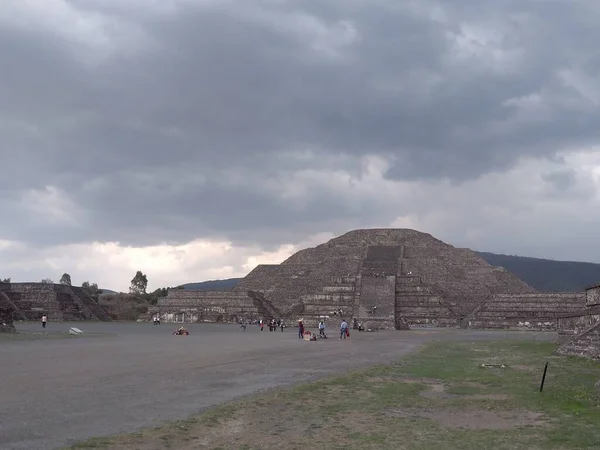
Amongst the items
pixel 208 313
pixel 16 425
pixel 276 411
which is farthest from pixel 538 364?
pixel 208 313

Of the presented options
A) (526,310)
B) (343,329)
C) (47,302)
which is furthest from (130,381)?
(47,302)

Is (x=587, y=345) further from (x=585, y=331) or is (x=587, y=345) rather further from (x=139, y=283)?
(x=139, y=283)

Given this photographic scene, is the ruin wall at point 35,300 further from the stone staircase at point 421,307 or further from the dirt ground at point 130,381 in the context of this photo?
the dirt ground at point 130,381

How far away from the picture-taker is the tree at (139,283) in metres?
88.1

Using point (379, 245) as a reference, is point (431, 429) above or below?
below

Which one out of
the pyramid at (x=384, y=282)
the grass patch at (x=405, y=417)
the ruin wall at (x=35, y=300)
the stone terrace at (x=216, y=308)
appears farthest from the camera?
the stone terrace at (x=216, y=308)

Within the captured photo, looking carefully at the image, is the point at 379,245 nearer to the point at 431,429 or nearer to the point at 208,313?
the point at 208,313

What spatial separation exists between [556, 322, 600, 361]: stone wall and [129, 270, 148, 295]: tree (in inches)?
2937

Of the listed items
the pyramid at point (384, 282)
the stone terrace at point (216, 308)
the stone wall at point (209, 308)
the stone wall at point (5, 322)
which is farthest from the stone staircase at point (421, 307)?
the stone wall at point (5, 322)

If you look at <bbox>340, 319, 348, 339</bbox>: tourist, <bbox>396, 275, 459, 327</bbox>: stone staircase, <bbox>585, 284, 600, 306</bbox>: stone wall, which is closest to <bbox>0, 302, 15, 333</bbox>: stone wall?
<bbox>340, 319, 348, 339</bbox>: tourist

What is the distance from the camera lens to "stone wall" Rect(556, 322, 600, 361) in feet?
61.3

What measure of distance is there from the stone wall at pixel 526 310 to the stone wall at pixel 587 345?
30.9 meters

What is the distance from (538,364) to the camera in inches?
695

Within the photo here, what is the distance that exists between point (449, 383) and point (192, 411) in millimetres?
6385
